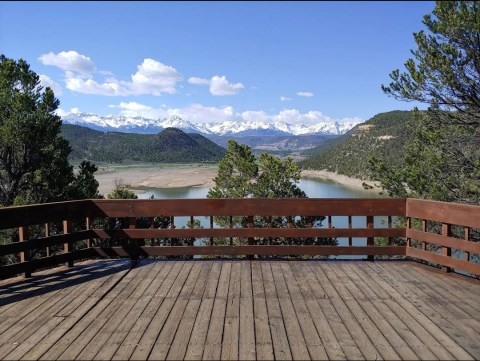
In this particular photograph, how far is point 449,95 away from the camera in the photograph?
40.3 feet

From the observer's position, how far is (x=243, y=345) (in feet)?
12.4

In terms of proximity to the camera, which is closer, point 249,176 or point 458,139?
point 458,139

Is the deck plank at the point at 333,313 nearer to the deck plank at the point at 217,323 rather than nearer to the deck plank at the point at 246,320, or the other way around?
the deck plank at the point at 246,320

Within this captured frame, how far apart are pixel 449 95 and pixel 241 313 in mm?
10670

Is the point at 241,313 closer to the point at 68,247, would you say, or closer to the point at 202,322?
the point at 202,322

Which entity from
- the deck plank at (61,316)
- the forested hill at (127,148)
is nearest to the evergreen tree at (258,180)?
the deck plank at (61,316)

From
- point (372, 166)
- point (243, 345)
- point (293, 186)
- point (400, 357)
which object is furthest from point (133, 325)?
point (293, 186)

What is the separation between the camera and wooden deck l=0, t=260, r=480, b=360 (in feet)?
12.2

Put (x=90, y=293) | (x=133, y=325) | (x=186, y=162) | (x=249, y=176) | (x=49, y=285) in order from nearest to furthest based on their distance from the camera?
(x=133, y=325), (x=90, y=293), (x=49, y=285), (x=249, y=176), (x=186, y=162)

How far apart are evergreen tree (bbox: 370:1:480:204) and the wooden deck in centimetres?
764

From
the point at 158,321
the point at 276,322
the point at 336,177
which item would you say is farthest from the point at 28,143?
the point at 336,177

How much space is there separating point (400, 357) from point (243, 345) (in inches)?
53.7

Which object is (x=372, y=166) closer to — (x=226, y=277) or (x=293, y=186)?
(x=293, y=186)

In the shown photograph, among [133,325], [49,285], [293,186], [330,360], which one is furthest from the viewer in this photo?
[293,186]
